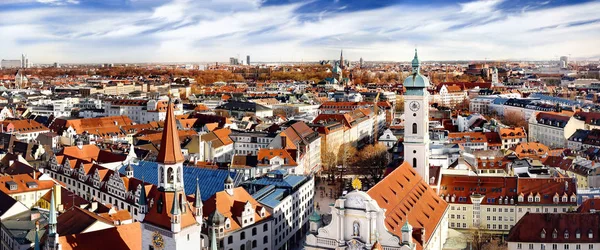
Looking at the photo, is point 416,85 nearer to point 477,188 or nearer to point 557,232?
point 477,188

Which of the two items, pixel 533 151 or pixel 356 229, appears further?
pixel 533 151

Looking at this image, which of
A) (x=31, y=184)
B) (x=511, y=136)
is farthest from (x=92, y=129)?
(x=511, y=136)

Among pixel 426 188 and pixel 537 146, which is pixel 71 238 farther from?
pixel 537 146

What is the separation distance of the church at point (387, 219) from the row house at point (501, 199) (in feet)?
17.5

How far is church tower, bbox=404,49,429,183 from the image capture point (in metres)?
55.4

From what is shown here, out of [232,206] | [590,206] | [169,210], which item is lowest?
[590,206]

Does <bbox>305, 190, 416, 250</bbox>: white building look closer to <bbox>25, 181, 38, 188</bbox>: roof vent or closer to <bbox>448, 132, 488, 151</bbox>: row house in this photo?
<bbox>25, 181, 38, 188</bbox>: roof vent

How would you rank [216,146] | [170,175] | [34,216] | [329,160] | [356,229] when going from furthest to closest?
1. [216,146]
2. [329,160]
3. [34,216]
4. [356,229]
5. [170,175]

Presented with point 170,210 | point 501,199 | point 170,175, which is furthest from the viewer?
point 501,199

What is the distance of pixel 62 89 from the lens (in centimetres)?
18425

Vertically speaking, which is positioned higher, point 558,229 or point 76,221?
point 76,221

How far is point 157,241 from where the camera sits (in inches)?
1222

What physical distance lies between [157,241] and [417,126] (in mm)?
31081

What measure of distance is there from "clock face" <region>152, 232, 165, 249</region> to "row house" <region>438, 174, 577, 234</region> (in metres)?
31.0
